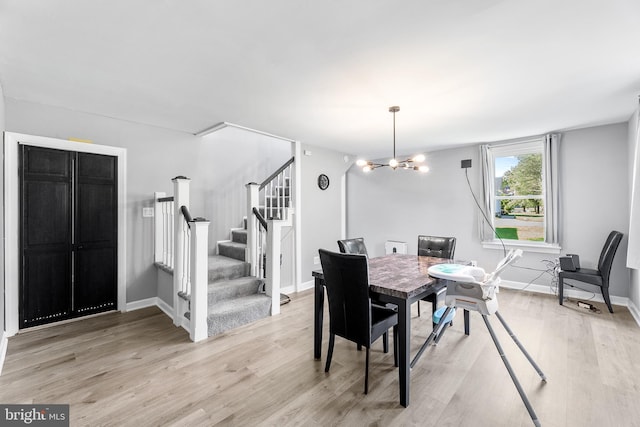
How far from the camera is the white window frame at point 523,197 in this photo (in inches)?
162

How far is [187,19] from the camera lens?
166 cm

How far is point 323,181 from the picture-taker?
4.86 m

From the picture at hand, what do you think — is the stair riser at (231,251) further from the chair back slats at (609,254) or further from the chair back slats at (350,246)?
the chair back slats at (609,254)

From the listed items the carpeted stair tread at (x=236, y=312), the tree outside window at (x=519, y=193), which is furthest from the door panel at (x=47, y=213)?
the tree outside window at (x=519, y=193)

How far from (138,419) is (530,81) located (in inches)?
154

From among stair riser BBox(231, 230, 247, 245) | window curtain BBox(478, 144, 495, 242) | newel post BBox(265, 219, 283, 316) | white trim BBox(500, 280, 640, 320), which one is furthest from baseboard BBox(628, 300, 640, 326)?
stair riser BBox(231, 230, 247, 245)

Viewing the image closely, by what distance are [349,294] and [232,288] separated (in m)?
1.88

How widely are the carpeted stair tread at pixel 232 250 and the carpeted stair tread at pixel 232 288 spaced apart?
0.39 m


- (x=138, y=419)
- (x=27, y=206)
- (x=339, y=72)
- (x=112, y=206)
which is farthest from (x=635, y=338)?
(x=27, y=206)

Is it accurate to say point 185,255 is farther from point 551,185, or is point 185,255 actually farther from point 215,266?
point 551,185

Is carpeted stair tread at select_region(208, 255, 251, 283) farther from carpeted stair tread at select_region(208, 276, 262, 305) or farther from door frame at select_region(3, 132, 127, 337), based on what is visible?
door frame at select_region(3, 132, 127, 337)

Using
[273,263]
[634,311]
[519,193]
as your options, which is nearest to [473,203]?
[519,193]

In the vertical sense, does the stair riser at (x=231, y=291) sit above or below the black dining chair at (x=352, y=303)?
below

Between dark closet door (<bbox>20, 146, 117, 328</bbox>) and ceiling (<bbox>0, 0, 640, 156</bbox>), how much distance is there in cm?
71
